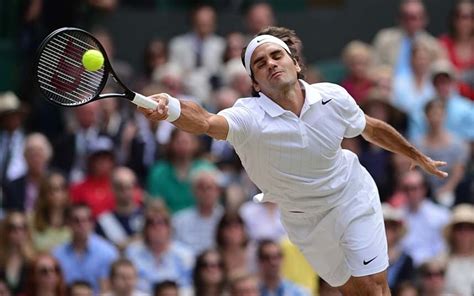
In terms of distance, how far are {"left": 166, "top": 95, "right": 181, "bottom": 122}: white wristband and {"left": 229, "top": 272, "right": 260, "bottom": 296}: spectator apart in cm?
398

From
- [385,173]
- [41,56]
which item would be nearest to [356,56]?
[385,173]

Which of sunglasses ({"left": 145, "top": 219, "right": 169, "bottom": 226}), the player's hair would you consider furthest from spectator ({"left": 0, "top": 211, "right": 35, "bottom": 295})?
the player's hair

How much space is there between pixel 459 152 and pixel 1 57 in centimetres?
489

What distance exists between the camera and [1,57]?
595 inches

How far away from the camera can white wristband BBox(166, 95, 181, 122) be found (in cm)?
784

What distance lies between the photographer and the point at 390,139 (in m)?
8.95

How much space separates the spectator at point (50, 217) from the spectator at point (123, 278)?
2.35 ft

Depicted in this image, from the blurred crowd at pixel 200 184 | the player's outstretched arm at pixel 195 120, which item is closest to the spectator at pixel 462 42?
the blurred crowd at pixel 200 184

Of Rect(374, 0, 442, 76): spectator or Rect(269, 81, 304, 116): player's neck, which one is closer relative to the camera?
Rect(269, 81, 304, 116): player's neck

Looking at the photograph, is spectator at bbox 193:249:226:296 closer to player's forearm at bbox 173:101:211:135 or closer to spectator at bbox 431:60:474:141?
spectator at bbox 431:60:474:141

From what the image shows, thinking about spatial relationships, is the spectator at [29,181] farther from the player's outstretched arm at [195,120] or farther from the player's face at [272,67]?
the player's outstretched arm at [195,120]

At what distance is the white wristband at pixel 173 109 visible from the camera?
7.84m

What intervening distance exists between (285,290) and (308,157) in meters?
3.71

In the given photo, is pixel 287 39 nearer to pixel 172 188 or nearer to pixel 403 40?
pixel 172 188
